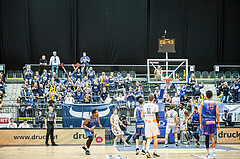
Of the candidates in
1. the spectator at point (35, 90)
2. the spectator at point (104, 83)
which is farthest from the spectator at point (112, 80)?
the spectator at point (35, 90)

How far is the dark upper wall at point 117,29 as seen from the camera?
29.4m

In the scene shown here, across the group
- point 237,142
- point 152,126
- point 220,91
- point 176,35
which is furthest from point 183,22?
point 152,126

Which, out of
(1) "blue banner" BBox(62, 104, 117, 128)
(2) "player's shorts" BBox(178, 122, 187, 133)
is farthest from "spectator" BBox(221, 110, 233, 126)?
(1) "blue banner" BBox(62, 104, 117, 128)

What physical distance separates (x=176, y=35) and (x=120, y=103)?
13.7 meters

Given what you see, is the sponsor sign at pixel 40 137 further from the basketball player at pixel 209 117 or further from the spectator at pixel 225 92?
the spectator at pixel 225 92

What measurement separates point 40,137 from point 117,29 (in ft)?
53.7

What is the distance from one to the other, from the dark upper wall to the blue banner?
504 inches

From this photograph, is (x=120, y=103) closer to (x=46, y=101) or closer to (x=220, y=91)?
(x=46, y=101)

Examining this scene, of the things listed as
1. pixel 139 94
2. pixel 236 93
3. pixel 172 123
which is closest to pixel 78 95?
pixel 139 94

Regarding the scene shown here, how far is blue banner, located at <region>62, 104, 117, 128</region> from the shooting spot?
1762 centimetres

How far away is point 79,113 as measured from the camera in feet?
58.1

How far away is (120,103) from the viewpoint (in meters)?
19.7

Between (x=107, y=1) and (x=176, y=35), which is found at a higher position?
(x=107, y=1)

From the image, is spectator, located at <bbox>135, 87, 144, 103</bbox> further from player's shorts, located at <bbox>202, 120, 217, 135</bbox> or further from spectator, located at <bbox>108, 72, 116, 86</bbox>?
player's shorts, located at <bbox>202, 120, 217, 135</bbox>
